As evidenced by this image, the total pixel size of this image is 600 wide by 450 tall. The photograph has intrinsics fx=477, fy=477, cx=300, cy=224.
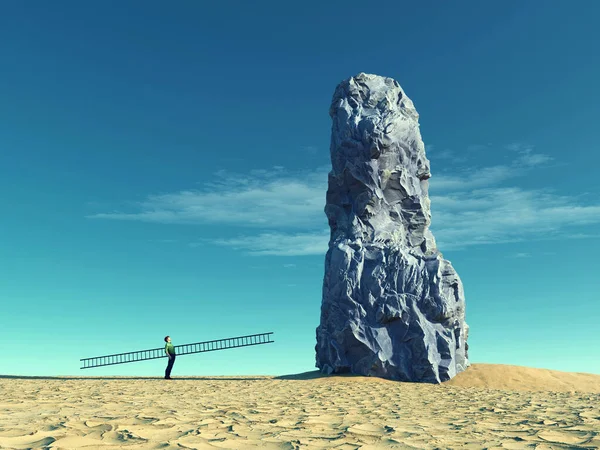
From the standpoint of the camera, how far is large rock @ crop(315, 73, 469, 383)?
1709 cm

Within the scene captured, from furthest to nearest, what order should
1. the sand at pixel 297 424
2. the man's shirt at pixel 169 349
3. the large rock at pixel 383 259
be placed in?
the man's shirt at pixel 169 349
the large rock at pixel 383 259
the sand at pixel 297 424

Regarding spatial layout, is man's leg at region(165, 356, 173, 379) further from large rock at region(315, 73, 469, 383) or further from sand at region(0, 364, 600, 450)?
sand at region(0, 364, 600, 450)

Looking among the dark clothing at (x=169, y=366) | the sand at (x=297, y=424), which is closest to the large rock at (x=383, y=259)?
the dark clothing at (x=169, y=366)

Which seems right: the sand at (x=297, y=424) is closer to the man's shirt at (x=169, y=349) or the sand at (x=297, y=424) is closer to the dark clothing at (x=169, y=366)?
the dark clothing at (x=169, y=366)

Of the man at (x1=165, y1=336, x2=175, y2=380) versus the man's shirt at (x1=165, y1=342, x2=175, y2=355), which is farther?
the man's shirt at (x1=165, y1=342, x2=175, y2=355)

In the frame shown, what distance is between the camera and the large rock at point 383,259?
17.1 metres

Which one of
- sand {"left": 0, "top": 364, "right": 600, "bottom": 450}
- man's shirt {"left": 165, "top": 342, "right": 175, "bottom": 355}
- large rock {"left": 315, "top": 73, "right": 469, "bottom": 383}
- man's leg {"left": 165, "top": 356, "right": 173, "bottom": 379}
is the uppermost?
large rock {"left": 315, "top": 73, "right": 469, "bottom": 383}

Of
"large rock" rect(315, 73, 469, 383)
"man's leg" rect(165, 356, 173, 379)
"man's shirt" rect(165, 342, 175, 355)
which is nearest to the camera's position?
"large rock" rect(315, 73, 469, 383)

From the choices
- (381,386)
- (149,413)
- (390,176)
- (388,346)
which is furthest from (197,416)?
(390,176)

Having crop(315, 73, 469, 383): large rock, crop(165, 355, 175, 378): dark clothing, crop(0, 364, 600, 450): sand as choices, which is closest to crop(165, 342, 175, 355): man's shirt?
crop(165, 355, 175, 378): dark clothing

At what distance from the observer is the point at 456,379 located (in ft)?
56.5

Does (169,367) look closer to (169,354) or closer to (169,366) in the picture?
(169,366)

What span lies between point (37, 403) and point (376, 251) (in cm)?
1256

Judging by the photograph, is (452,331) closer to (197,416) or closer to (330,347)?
(330,347)
